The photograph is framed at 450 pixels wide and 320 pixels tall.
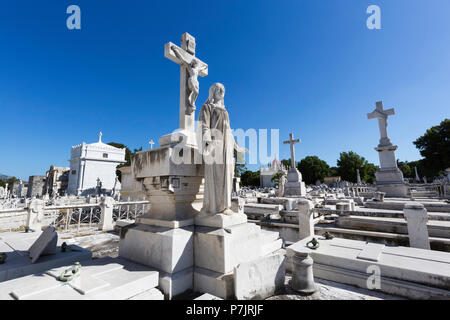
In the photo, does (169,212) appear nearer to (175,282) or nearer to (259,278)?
(175,282)

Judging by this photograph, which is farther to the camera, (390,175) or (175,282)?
(390,175)

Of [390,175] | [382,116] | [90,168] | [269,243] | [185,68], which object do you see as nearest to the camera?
[269,243]

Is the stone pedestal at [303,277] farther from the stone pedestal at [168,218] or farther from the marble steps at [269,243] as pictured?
the stone pedestal at [168,218]

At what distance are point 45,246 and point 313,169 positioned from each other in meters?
60.1

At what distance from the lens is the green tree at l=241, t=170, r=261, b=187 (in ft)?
214

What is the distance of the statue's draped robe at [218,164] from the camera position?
2.95m

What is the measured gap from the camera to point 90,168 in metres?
33.6

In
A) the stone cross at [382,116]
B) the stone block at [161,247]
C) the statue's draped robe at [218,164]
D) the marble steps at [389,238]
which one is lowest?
the marble steps at [389,238]

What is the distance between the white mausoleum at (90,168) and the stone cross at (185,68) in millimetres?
34140

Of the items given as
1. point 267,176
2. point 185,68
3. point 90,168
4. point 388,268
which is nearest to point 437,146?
point 267,176

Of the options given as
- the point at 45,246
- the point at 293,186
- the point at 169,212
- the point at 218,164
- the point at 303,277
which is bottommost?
the point at 303,277

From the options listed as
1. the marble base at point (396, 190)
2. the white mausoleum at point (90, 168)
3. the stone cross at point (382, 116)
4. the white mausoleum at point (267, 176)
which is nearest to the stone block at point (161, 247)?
the marble base at point (396, 190)

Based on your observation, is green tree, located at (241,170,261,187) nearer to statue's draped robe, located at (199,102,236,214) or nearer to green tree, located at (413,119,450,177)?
green tree, located at (413,119,450,177)

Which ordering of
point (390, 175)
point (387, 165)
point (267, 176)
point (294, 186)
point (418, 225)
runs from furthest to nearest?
point (267, 176), point (294, 186), point (387, 165), point (390, 175), point (418, 225)
